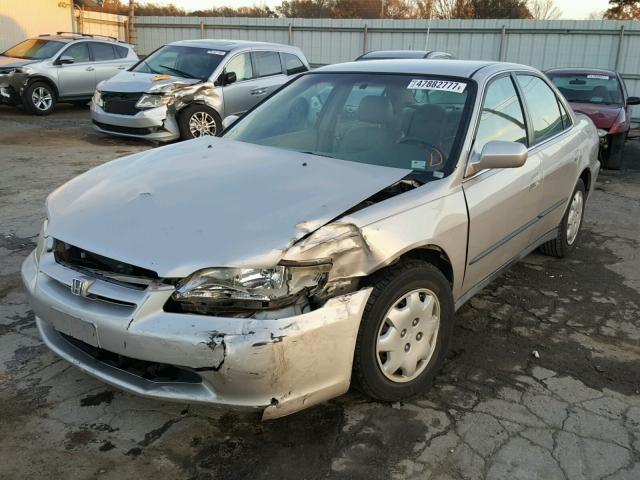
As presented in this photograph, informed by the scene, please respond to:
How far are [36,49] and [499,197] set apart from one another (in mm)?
12495

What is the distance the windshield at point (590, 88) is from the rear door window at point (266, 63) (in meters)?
Result: 4.90

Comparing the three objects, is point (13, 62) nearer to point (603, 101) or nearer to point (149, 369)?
point (603, 101)

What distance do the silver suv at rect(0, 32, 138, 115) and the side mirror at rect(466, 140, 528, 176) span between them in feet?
38.1

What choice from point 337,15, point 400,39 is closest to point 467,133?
point 400,39

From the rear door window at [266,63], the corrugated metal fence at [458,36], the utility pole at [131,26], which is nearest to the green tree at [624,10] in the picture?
the corrugated metal fence at [458,36]

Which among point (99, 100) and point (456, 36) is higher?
point (456, 36)

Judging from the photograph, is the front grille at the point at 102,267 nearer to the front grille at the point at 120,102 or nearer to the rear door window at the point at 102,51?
the front grille at the point at 120,102

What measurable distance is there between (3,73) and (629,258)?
11927 mm

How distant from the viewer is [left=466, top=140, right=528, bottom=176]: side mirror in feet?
10.3

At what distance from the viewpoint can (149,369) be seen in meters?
2.48

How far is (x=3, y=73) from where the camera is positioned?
39.3ft

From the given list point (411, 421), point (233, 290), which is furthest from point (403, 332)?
point (233, 290)

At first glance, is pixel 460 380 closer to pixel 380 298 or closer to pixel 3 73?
pixel 380 298

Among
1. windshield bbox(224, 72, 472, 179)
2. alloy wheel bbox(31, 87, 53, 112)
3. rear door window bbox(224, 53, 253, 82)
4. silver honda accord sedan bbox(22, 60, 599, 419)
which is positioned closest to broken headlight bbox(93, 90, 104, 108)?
rear door window bbox(224, 53, 253, 82)
